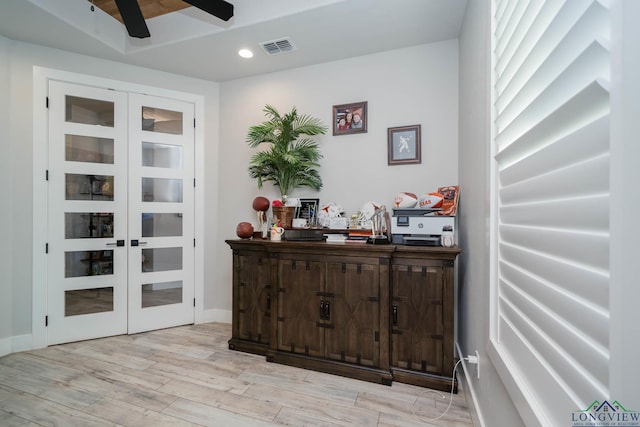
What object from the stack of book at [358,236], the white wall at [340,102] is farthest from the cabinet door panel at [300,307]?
the white wall at [340,102]

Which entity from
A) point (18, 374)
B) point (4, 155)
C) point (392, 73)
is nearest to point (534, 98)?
point (392, 73)

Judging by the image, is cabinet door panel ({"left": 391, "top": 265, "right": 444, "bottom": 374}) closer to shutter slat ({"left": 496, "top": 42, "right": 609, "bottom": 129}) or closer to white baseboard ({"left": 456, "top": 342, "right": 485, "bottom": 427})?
white baseboard ({"left": 456, "top": 342, "right": 485, "bottom": 427})

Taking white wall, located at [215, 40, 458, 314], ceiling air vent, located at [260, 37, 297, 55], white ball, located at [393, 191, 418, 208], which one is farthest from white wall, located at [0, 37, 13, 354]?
white ball, located at [393, 191, 418, 208]

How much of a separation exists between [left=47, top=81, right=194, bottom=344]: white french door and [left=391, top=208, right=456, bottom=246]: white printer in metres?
2.43

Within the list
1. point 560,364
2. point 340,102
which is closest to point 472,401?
point 560,364

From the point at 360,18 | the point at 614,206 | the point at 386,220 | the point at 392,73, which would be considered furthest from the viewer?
the point at 392,73

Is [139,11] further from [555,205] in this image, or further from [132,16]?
[555,205]

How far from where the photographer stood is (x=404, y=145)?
264 cm

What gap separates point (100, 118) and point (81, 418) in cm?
274

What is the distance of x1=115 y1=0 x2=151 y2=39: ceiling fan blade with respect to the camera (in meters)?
1.74

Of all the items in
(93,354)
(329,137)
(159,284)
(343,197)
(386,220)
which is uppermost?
(329,137)

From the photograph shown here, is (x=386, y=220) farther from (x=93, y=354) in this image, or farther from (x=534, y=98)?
(x=93, y=354)

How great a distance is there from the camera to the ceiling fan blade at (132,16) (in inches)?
68.7

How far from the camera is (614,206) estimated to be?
0.52 m
